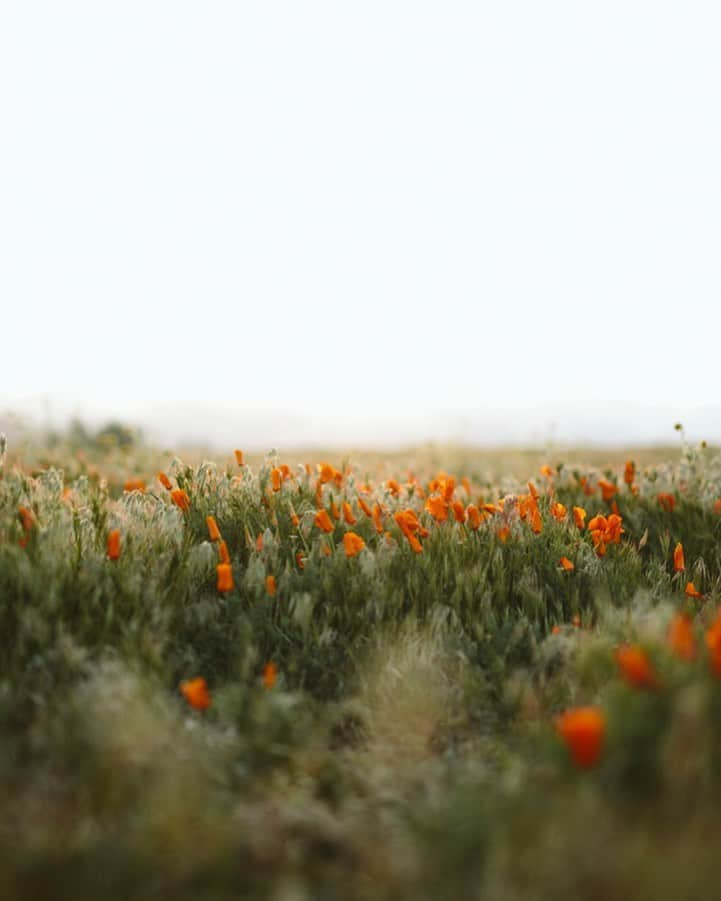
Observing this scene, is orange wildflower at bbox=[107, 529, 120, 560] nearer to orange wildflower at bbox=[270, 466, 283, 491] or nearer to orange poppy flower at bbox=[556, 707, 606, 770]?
orange wildflower at bbox=[270, 466, 283, 491]

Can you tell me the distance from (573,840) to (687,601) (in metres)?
2.57

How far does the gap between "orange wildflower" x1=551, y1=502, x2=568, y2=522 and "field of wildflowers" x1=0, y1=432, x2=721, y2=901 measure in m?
0.04

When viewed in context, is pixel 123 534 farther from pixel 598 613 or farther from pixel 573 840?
pixel 573 840

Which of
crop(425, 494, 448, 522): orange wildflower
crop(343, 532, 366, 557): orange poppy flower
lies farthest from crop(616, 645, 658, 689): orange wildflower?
crop(425, 494, 448, 522): orange wildflower

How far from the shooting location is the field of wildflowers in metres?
1.96

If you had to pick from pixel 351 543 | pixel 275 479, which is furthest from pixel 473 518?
pixel 275 479

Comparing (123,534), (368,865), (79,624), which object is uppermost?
(123,534)

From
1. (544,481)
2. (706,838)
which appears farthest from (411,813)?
(544,481)

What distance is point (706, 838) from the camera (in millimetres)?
1996

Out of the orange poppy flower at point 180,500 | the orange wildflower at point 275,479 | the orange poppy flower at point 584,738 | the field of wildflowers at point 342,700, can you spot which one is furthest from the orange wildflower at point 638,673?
the orange wildflower at point 275,479

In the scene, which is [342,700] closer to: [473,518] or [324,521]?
[324,521]

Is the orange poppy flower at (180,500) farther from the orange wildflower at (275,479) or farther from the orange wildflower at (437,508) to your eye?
the orange wildflower at (437,508)

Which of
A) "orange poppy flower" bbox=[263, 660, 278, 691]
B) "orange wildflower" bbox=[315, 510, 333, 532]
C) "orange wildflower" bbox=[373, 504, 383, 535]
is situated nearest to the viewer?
"orange poppy flower" bbox=[263, 660, 278, 691]

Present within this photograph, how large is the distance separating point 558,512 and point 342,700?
2180 mm
